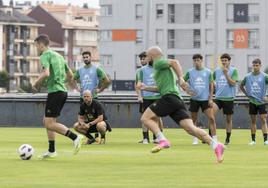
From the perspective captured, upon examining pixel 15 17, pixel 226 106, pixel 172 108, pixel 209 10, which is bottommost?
pixel 226 106

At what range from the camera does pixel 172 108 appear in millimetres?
20578

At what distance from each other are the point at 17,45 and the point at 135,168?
173210mm

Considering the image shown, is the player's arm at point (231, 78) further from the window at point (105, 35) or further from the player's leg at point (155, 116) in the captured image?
the window at point (105, 35)

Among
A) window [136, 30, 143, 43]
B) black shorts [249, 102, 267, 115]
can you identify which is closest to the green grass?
black shorts [249, 102, 267, 115]

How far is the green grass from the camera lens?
52.8ft

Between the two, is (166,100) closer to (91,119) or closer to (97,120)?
(97,120)

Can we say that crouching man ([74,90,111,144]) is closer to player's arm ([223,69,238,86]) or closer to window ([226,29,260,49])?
player's arm ([223,69,238,86])

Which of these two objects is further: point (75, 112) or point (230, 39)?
point (230, 39)

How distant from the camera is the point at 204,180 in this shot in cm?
1636

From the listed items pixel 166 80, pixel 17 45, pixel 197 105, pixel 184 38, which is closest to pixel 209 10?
pixel 184 38

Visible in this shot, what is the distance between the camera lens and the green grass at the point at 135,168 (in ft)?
52.8

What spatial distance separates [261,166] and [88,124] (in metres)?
8.74

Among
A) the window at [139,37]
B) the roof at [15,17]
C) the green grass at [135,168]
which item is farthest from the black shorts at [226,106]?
the roof at [15,17]

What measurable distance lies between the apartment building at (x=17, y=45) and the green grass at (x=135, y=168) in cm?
16033
